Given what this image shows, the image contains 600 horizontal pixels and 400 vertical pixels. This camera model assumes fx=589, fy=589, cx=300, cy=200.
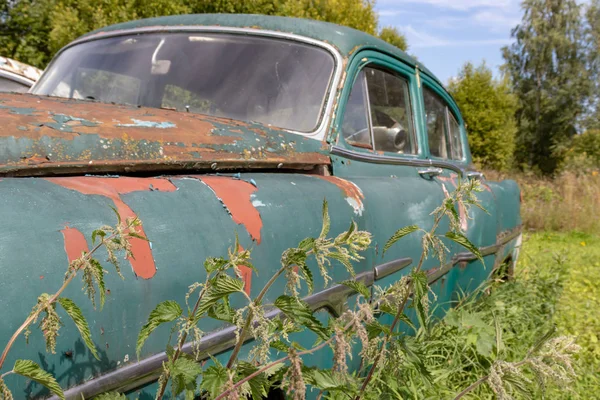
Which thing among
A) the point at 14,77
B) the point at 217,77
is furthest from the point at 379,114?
the point at 14,77

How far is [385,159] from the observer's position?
2723 mm

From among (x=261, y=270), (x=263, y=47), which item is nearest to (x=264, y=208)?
(x=261, y=270)

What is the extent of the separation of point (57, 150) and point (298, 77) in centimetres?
131

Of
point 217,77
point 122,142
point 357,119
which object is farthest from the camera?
point 357,119

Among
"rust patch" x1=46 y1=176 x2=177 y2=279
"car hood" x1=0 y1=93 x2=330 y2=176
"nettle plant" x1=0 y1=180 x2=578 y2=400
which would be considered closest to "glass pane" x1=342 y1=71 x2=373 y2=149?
"car hood" x1=0 y1=93 x2=330 y2=176

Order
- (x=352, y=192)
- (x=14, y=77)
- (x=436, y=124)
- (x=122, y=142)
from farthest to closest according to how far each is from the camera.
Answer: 1. (x=14, y=77)
2. (x=436, y=124)
3. (x=352, y=192)
4. (x=122, y=142)

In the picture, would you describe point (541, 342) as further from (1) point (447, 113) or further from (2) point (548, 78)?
(2) point (548, 78)

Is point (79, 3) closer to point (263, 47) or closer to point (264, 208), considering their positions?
point (263, 47)

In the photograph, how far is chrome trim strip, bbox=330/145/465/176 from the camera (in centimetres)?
234

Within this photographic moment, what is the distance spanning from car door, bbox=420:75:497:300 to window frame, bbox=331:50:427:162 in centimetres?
13

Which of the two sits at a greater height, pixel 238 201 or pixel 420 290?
pixel 238 201

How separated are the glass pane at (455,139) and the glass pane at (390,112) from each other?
100 cm

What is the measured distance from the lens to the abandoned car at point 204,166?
1.11 m

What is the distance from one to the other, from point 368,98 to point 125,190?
1682 millimetres
